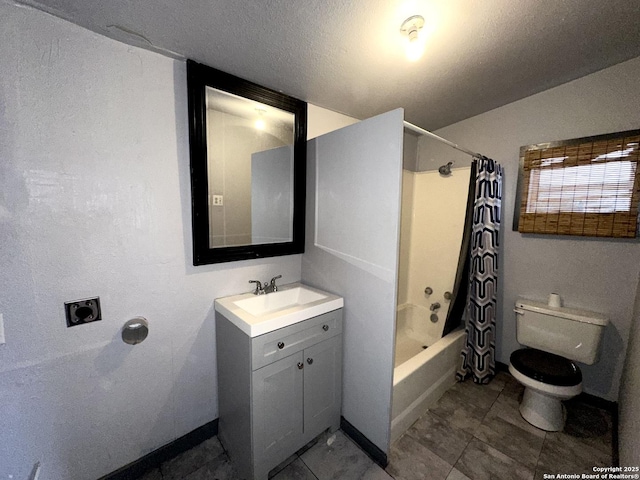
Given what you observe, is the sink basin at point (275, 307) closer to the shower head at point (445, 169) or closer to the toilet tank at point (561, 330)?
the toilet tank at point (561, 330)

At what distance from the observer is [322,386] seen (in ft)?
4.91

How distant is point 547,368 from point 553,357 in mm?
208

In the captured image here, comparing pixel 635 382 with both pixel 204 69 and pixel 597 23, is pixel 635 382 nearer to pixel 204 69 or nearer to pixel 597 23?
pixel 597 23

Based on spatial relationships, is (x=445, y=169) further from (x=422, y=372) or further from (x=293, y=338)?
(x=293, y=338)

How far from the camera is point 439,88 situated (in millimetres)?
1771

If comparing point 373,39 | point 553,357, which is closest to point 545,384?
point 553,357

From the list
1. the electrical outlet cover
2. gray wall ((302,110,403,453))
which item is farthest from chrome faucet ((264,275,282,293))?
the electrical outlet cover

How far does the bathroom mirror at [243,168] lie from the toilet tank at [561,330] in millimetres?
1862

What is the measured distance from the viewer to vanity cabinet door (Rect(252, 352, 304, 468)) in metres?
1.22

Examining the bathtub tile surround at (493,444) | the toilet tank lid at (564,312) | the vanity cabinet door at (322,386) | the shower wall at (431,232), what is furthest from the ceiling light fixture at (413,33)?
the bathtub tile surround at (493,444)

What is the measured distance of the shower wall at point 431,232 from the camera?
242 cm

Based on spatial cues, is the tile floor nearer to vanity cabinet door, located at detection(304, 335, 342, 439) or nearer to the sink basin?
vanity cabinet door, located at detection(304, 335, 342, 439)

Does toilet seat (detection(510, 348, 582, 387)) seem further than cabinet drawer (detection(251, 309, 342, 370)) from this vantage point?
Yes

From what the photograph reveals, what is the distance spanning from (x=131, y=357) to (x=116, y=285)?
0.39m
